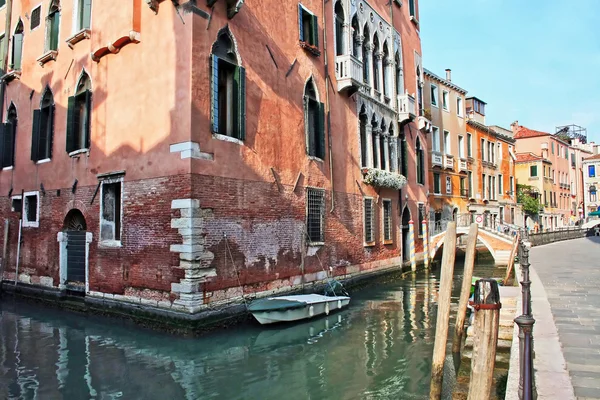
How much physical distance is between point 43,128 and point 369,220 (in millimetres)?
8998

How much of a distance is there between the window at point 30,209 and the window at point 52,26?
12.0ft

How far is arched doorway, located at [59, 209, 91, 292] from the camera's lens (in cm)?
988

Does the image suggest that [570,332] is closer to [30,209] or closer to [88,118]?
[88,118]

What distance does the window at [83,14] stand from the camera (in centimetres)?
1008

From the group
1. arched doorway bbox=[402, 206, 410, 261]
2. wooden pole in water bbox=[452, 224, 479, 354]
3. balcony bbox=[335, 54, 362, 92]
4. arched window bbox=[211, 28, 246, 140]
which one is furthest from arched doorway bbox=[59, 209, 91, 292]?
arched doorway bbox=[402, 206, 410, 261]

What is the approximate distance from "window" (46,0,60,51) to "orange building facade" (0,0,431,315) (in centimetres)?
3

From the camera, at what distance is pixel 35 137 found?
37.3 ft

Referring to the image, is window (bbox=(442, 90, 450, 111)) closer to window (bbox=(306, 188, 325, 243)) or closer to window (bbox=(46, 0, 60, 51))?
window (bbox=(306, 188, 325, 243))

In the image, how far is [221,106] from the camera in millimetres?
8656

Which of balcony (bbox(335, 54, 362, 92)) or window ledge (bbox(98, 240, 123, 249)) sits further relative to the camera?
balcony (bbox(335, 54, 362, 92))

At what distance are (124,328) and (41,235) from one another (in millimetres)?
4466

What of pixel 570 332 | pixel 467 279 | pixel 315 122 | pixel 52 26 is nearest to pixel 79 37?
pixel 52 26

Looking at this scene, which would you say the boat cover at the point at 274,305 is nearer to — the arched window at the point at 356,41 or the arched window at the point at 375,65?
the arched window at the point at 356,41

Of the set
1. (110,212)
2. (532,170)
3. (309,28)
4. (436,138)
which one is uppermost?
(309,28)
